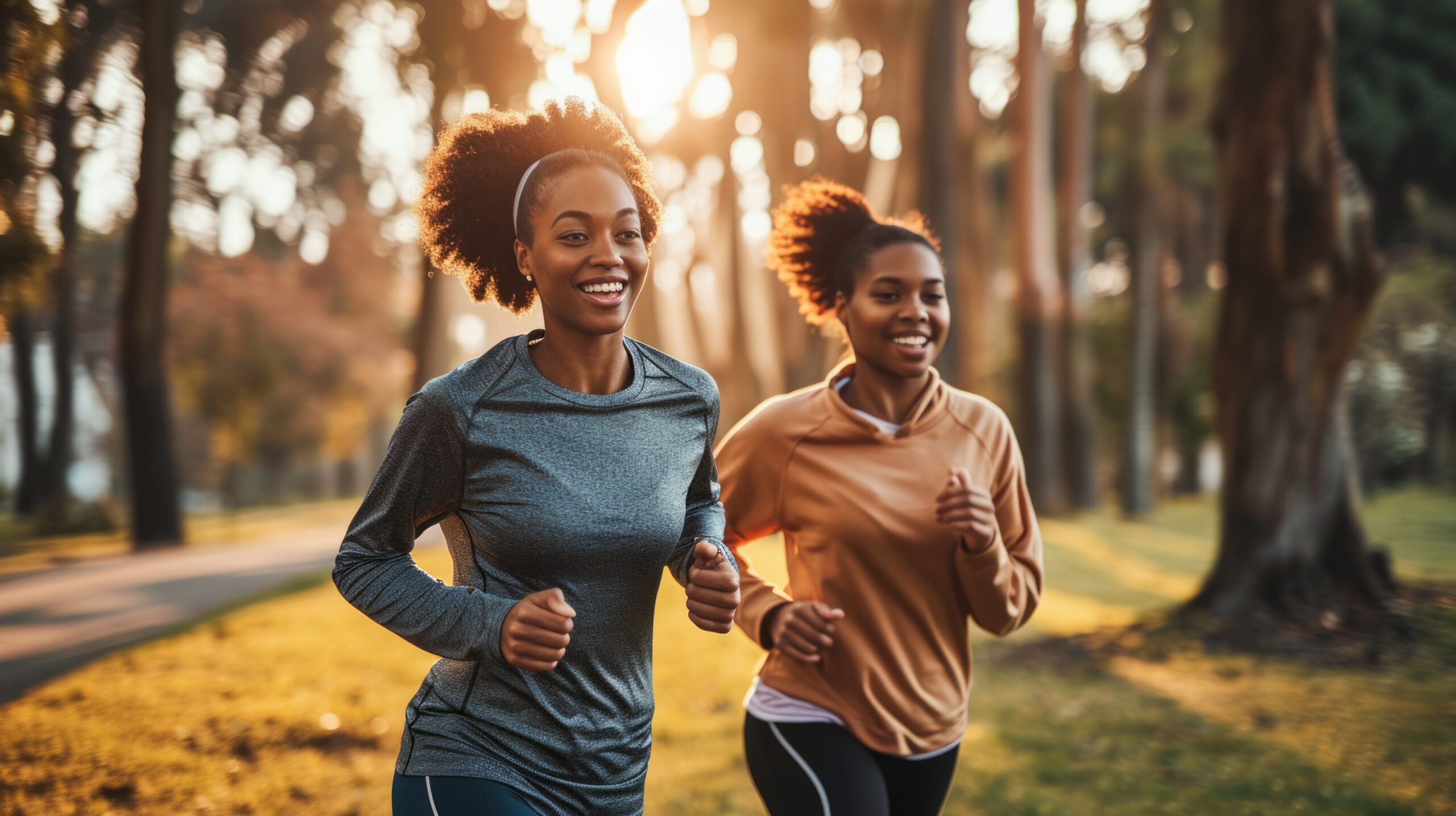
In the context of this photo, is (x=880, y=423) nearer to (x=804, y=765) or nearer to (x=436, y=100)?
(x=804, y=765)

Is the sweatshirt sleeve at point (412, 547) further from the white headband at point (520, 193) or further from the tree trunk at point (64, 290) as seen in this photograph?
the tree trunk at point (64, 290)

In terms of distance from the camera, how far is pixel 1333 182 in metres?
9.36

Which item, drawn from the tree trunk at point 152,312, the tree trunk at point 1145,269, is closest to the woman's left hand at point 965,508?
the tree trunk at point 152,312

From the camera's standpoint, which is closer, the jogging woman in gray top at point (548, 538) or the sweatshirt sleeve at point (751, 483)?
the jogging woman in gray top at point (548, 538)

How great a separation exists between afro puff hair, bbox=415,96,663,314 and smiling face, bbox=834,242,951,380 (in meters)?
1.00

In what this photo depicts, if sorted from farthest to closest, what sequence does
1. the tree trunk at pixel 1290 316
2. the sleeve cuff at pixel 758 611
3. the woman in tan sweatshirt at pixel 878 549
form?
the tree trunk at pixel 1290 316 < the sleeve cuff at pixel 758 611 < the woman in tan sweatshirt at pixel 878 549

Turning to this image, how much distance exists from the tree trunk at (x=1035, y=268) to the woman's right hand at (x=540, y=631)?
1881 centimetres

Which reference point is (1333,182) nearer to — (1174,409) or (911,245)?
(911,245)

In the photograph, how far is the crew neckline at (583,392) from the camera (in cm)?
252

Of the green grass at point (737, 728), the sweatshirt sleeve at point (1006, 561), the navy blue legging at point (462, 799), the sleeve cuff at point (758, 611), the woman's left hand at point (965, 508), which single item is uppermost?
the woman's left hand at point (965, 508)

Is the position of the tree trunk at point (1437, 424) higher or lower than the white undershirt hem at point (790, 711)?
lower

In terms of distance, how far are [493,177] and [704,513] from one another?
0.99 m

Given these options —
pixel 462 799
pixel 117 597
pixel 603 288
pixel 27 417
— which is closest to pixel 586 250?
pixel 603 288

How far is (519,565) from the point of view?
2.42m
